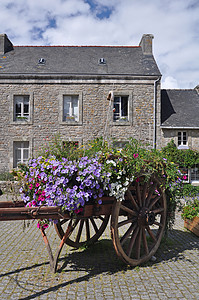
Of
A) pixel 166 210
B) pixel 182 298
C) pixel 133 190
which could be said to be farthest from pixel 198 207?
pixel 182 298

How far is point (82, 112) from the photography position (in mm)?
14055

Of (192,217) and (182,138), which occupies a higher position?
(182,138)

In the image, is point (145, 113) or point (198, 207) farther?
point (145, 113)

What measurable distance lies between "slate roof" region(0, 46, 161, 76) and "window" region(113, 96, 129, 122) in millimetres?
1313

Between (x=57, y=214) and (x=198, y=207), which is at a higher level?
(x=57, y=214)

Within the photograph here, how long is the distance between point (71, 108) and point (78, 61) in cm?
283

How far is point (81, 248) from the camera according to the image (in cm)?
432

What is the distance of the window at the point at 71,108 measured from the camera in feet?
46.6

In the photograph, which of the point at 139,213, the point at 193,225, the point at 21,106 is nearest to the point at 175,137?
the point at 21,106

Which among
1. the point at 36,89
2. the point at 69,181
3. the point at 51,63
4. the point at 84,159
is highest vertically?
the point at 51,63

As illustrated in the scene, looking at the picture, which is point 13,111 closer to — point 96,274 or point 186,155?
point 186,155

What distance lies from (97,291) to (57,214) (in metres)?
0.94

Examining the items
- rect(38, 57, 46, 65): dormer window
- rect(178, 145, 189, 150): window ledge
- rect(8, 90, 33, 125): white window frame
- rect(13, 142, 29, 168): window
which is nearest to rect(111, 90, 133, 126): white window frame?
rect(178, 145, 189, 150): window ledge

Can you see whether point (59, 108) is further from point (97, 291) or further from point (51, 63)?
point (97, 291)
